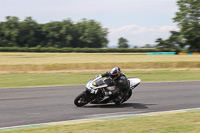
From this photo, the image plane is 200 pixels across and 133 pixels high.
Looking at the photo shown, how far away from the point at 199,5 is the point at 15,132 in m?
63.5

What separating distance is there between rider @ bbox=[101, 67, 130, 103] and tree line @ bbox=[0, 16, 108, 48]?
7011cm

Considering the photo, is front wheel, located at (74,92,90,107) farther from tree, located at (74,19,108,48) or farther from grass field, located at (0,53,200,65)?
tree, located at (74,19,108,48)

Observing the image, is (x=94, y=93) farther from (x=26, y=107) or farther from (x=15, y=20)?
(x=15, y=20)

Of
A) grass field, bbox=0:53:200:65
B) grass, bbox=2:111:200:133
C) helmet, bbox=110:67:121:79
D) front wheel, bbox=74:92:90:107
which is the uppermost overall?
helmet, bbox=110:67:121:79

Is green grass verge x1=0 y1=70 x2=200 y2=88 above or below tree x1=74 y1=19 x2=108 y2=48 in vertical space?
below

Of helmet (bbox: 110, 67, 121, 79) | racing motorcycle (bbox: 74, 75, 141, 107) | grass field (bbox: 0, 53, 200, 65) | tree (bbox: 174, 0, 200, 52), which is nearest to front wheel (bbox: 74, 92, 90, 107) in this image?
racing motorcycle (bbox: 74, 75, 141, 107)

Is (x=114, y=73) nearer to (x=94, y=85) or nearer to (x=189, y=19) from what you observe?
(x=94, y=85)

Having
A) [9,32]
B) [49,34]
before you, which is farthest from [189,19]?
[9,32]

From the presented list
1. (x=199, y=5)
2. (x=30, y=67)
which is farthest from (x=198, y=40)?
(x=30, y=67)

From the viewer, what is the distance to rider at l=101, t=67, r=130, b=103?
379 inches

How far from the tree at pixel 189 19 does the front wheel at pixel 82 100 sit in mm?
55877

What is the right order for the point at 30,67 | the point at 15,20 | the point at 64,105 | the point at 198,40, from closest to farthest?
the point at 64,105 → the point at 30,67 → the point at 198,40 → the point at 15,20

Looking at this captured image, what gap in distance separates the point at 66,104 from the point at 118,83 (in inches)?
74.8

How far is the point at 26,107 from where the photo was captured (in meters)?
9.64
